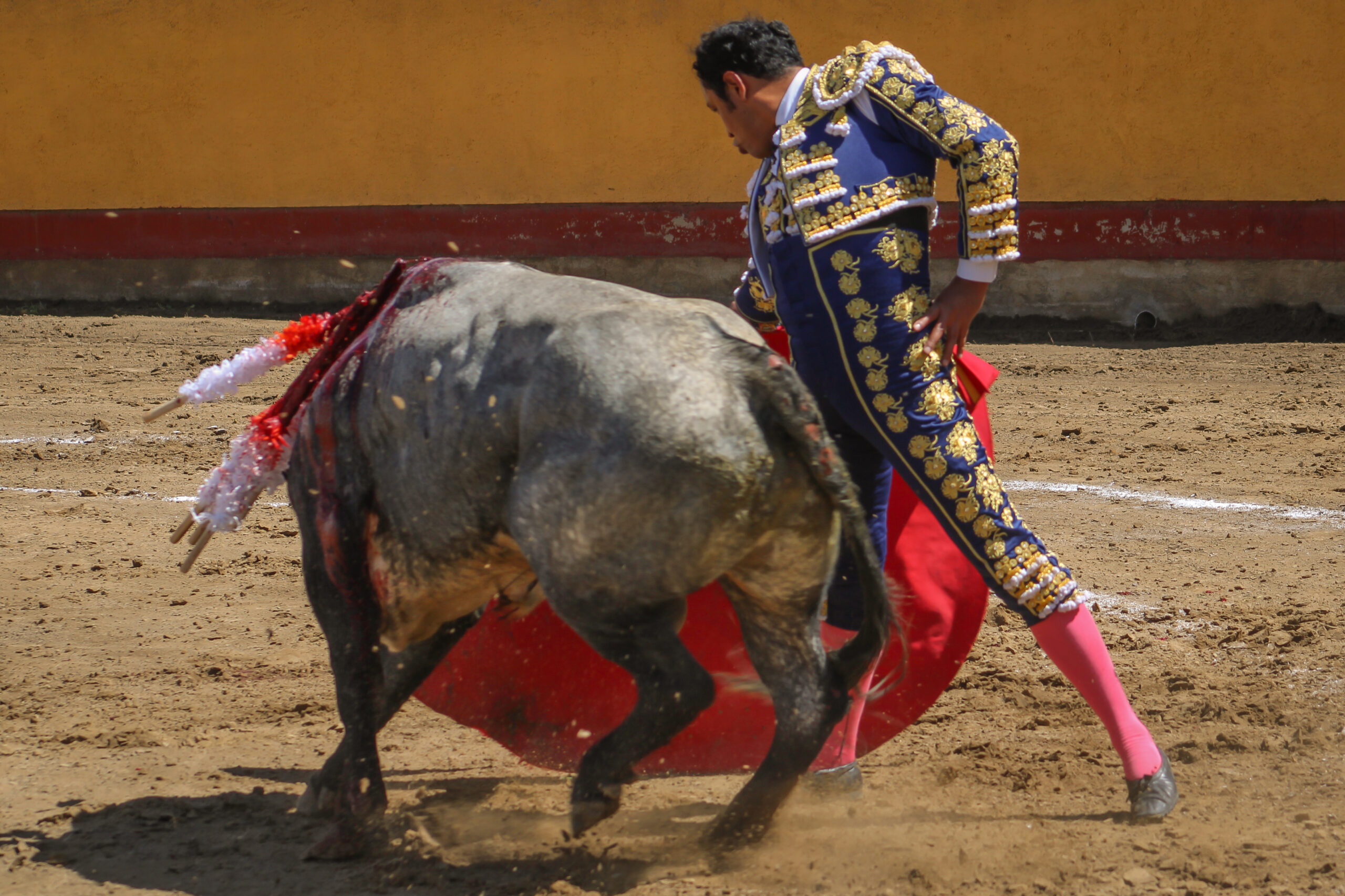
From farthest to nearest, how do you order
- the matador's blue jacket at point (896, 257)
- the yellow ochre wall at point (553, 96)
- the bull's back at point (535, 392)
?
the yellow ochre wall at point (553, 96) < the matador's blue jacket at point (896, 257) < the bull's back at point (535, 392)

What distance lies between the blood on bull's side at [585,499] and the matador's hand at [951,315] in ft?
1.27

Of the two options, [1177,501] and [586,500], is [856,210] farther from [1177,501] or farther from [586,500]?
[1177,501]

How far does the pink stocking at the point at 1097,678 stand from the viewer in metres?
2.80

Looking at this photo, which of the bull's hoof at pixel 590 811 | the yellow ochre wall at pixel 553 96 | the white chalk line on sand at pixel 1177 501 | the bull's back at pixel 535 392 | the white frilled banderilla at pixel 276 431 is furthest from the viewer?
the yellow ochre wall at pixel 553 96

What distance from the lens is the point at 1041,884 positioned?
8.39 feet

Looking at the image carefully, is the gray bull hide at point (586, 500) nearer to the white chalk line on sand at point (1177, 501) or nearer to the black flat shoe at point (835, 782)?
the black flat shoe at point (835, 782)

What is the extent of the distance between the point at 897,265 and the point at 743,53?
1.78 ft

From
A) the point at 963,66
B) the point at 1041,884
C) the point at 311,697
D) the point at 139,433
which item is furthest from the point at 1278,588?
the point at 963,66

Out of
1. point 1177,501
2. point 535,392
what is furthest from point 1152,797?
point 1177,501

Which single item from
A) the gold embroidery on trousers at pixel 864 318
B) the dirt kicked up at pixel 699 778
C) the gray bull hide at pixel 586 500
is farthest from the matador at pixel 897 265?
the dirt kicked up at pixel 699 778

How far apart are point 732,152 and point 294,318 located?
4.06 m

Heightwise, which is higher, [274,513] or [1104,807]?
[1104,807]

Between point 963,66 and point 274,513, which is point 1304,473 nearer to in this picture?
point 274,513

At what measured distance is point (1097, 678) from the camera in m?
2.83
